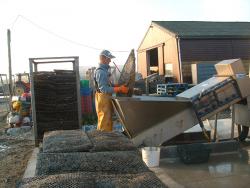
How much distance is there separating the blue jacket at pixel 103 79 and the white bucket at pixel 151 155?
3.99ft

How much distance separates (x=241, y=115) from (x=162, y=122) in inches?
77.3

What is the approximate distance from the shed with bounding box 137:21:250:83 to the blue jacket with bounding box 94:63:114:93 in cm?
1210

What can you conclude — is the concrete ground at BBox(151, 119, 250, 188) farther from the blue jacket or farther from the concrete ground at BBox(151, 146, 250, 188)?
the blue jacket

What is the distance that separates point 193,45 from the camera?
19062 mm

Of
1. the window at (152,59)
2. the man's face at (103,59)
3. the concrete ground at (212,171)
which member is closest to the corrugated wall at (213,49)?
the window at (152,59)

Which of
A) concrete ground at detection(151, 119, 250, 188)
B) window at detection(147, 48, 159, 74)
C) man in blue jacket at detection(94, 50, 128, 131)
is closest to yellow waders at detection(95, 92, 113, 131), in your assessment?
man in blue jacket at detection(94, 50, 128, 131)

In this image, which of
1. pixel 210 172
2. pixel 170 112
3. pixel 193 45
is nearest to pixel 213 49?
pixel 193 45

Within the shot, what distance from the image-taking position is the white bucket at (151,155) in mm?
6852

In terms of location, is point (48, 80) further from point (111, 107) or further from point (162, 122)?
point (162, 122)

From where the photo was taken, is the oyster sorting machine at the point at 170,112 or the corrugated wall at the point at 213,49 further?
the corrugated wall at the point at 213,49

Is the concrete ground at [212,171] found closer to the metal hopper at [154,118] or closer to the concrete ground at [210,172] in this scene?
the concrete ground at [210,172]

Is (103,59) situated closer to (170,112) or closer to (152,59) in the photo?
(170,112)

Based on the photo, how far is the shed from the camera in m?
19.1

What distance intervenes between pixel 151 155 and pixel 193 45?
13.0 meters
